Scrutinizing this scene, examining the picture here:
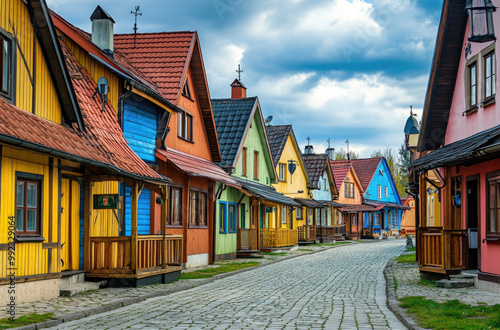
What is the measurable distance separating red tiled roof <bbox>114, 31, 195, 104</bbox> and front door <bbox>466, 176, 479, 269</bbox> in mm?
8898

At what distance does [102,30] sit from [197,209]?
22.5 ft

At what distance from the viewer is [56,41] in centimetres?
1289

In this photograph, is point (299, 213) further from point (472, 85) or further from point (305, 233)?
point (472, 85)

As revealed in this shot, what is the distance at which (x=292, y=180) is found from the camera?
4238 centimetres

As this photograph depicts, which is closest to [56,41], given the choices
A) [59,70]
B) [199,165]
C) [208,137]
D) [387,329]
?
[59,70]

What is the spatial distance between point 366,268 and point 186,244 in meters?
6.08

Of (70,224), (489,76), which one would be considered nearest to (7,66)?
(70,224)

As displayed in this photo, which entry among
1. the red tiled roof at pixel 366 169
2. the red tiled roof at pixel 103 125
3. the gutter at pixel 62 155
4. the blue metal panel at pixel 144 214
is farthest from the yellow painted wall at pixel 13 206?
the red tiled roof at pixel 366 169

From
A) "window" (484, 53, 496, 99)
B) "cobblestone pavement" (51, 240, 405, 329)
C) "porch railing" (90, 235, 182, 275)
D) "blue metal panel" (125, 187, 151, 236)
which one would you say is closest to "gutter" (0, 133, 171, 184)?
"porch railing" (90, 235, 182, 275)

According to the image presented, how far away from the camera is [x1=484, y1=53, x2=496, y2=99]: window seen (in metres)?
15.1

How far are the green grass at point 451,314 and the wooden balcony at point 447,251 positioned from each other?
3518mm

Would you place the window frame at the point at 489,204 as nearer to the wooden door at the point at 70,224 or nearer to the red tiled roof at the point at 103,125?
the red tiled roof at the point at 103,125

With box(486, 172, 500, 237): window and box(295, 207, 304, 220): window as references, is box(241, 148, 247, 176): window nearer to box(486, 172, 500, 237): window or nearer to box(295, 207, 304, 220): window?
box(295, 207, 304, 220): window

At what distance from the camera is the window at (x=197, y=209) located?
22.3m
